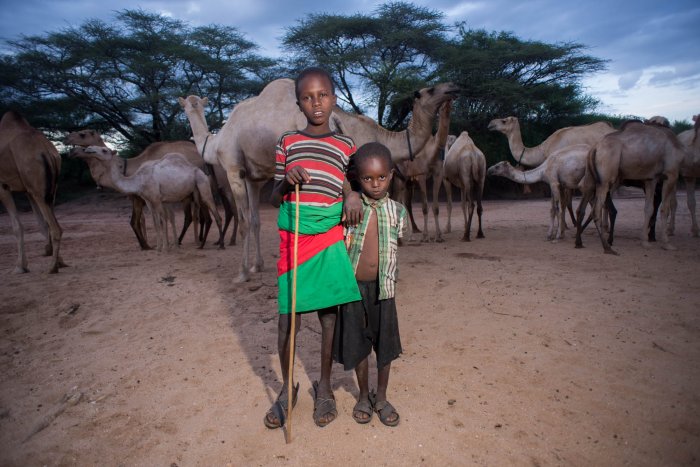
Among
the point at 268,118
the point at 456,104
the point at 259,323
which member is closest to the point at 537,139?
the point at 456,104

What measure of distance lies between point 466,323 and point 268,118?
10.7ft

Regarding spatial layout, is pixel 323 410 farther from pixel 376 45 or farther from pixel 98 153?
pixel 376 45

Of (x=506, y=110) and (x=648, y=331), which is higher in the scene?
(x=506, y=110)

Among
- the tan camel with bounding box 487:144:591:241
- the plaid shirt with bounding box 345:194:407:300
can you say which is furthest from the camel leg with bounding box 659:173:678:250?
the plaid shirt with bounding box 345:194:407:300

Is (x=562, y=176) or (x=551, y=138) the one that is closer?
(x=562, y=176)

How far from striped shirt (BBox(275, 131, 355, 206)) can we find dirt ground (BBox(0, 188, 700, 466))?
1.35 meters

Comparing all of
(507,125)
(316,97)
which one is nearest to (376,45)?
(507,125)

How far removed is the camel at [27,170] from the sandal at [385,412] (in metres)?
5.84

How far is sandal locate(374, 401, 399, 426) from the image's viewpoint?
7.90 feet

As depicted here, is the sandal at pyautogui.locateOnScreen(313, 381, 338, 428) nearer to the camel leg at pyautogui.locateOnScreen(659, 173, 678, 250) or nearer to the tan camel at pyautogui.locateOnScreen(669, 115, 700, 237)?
the camel leg at pyautogui.locateOnScreen(659, 173, 678, 250)

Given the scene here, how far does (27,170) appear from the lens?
19.8 ft

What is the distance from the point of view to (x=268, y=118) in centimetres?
500

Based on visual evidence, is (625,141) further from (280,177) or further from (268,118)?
(280,177)

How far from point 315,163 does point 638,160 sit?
6.35m
